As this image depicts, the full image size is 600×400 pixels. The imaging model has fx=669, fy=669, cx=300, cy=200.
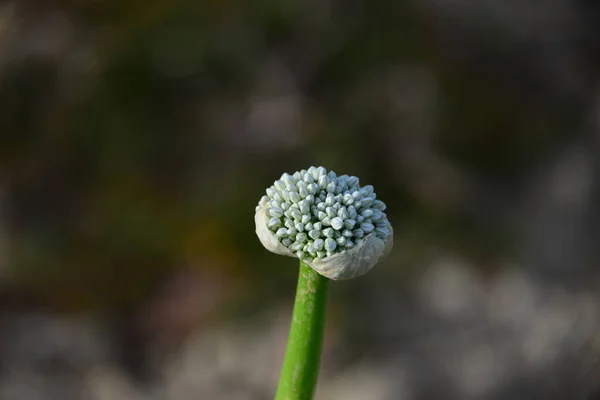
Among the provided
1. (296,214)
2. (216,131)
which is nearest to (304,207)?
(296,214)

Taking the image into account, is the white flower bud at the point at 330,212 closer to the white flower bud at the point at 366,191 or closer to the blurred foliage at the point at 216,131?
the white flower bud at the point at 366,191

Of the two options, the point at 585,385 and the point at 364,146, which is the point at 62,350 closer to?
the point at 364,146

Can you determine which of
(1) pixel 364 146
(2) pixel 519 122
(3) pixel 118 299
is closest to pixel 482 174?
(2) pixel 519 122

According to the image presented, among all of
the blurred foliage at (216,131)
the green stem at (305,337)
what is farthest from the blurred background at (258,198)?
the green stem at (305,337)

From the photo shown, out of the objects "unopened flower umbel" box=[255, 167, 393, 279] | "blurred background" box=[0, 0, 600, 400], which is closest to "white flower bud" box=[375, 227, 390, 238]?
"unopened flower umbel" box=[255, 167, 393, 279]

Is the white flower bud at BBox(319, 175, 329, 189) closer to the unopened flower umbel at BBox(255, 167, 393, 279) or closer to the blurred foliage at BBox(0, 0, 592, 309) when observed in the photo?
the unopened flower umbel at BBox(255, 167, 393, 279)
